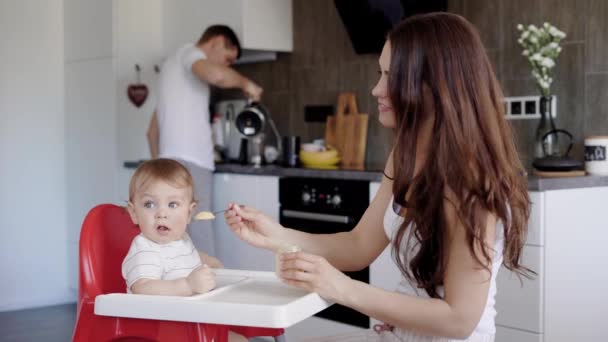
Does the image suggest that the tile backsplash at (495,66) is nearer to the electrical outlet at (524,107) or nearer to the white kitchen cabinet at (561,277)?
the electrical outlet at (524,107)

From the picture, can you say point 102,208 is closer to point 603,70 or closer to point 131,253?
point 131,253

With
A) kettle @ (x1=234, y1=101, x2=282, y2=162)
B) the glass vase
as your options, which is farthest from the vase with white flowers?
kettle @ (x1=234, y1=101, x2=282, y2=162)

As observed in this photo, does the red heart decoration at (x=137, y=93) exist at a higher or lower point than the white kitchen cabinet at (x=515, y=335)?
higher

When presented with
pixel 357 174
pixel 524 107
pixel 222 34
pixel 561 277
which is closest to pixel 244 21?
pixel 222 34

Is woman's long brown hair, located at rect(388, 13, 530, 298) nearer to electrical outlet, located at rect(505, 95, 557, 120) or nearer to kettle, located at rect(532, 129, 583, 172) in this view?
kettle, located at rect(532, 129, 583, 172)

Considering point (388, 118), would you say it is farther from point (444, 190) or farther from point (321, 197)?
point (321, 197)

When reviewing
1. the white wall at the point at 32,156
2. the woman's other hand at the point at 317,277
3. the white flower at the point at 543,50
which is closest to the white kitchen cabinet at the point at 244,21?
the white wall at the point at 32,156

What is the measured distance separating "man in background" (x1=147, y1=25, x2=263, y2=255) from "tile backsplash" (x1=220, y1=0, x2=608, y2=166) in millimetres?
412

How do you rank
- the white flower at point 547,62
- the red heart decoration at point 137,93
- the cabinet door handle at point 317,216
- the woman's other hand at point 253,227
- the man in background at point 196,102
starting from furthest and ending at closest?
1. the red heart decoration at point 137,93
2. the man in background at point 196,102
3. the cabinet door handle at point 317,216
4. the white flower at point 547,62
5. the woman's other hand at point 253,227

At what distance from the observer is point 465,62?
4.68ft

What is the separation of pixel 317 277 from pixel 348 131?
104 inches

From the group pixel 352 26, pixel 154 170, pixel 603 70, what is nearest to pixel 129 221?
pixel 154 170

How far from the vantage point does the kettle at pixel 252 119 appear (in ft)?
13.6

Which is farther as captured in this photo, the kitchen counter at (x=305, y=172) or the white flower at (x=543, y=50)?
the kitchen counter at (x=305, y=172)
